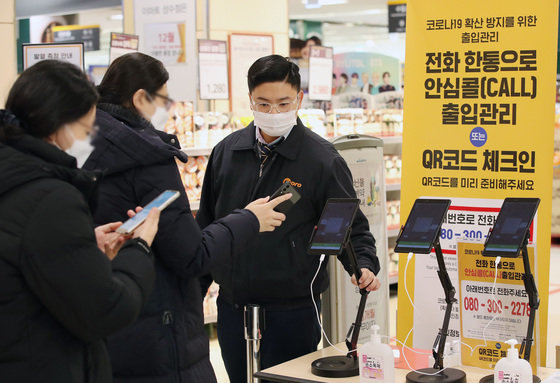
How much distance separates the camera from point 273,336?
3.11 metres

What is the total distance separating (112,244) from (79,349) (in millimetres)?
378

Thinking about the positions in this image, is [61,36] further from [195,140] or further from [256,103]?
[256,103]

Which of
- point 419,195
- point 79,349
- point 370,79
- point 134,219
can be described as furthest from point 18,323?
point 370,79

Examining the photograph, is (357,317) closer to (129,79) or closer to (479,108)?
(129,79)

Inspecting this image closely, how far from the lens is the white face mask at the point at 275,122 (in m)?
3.16

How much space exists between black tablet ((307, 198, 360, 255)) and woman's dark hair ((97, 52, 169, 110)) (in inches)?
28.5

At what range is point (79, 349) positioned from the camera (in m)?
1.86

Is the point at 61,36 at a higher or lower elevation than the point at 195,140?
higher

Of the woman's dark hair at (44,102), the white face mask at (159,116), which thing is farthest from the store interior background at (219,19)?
the white face mask at (159,116)

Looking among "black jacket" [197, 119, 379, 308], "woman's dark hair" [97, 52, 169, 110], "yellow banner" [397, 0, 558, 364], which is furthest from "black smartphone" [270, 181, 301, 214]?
"yellow banner" [397, 0, 558, 364]

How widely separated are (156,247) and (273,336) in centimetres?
99

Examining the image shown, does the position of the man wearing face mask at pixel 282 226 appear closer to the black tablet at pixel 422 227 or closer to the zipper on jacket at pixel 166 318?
the black tablet at pixel 422 227

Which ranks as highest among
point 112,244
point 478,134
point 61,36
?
point 61,36

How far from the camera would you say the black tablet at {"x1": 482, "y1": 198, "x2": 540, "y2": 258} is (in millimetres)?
2488
